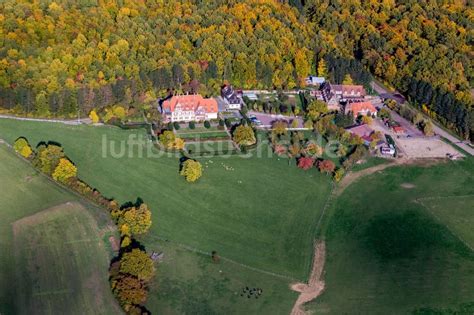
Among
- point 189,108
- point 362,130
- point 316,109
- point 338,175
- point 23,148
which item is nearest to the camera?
point 338,175

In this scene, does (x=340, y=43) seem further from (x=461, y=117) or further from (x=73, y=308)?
(x=73, y=308)

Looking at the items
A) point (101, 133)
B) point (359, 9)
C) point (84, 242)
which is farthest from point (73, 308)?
point (359, 9)

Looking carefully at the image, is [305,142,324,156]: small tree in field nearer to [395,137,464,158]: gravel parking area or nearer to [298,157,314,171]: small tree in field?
[298,157,314,171]: small tree in field

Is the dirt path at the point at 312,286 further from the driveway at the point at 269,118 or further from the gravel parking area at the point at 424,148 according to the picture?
the driveway at the point at 269,118

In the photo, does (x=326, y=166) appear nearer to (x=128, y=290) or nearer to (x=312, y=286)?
(x=312, y=286)

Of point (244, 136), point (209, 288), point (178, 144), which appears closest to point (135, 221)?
point (209, 288)

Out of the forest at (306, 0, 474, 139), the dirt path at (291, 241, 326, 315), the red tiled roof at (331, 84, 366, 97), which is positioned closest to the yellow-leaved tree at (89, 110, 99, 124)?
the dirt path at (291, 241, 326, 315)
